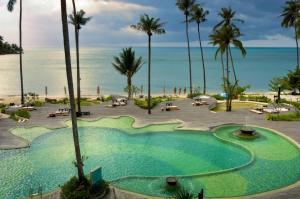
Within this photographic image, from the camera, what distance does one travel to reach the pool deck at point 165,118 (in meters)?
30.1

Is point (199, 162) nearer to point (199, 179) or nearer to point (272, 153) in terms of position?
point (199, 179)

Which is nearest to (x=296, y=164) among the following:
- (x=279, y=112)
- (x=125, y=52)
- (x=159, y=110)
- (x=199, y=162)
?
(x=199, y=162)

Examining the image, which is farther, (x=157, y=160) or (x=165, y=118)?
(x=165, y=118)

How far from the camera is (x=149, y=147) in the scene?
27.8 metres

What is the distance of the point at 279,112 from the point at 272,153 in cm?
1323

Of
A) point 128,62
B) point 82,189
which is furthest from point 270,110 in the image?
point 82,189

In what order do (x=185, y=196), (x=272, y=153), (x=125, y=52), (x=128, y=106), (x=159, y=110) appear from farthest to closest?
1. (x=125, y=52)
2. (x=128, y=106)
3. (x=159, y=110)
4. (x=272, y=153)
5. (x=185, y=196)

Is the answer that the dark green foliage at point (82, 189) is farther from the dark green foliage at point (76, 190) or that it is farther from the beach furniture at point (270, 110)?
the beach furniture at point (270, 110)

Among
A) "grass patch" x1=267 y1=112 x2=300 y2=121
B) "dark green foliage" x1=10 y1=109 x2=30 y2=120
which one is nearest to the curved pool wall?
"grass patch" x1=267 y1=112 x2=300 y2=121

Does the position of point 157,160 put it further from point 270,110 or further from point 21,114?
point 21,114

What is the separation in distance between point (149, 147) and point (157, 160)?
10.7 feet

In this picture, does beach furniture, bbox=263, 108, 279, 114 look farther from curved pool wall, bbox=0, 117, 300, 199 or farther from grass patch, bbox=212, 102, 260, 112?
curved pool wall, bbox=0, 117, 300, 199

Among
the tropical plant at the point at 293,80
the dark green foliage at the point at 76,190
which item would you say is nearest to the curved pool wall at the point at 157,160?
the dark green foliage at the point at 76,190

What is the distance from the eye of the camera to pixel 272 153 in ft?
83.1
